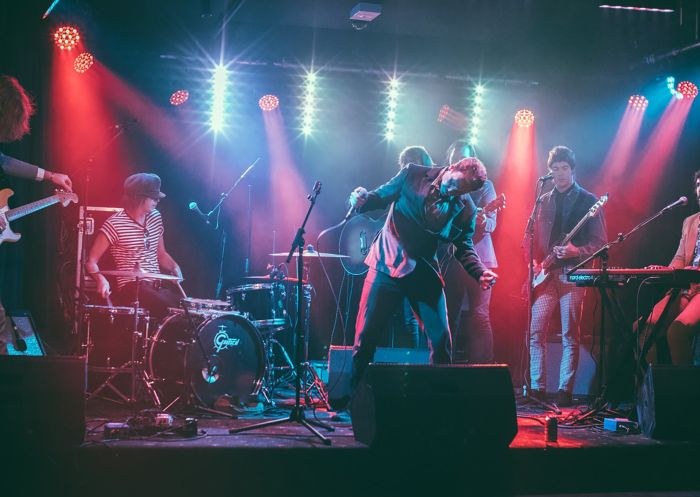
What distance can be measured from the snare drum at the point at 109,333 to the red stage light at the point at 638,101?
6.81 metres

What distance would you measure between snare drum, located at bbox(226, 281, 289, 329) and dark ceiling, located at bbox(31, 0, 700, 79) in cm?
316

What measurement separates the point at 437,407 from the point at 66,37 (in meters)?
5.81

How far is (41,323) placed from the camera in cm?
707

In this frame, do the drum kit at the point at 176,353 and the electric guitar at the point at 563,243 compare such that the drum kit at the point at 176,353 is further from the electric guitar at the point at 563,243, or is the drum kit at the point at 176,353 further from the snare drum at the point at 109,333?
the electric guitar at the point at 563,243

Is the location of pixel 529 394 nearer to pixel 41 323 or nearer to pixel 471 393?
pixel 471 393

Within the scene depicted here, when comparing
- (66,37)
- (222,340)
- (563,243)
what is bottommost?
(222,340)

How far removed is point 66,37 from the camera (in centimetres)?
727

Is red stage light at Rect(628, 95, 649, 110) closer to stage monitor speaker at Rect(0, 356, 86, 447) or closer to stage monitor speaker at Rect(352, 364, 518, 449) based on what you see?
stage monitor speaker at Rect(352, 364, 518, 449)

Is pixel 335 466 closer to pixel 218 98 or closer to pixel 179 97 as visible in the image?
pixel 179 97

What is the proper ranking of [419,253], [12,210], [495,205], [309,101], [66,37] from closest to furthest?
[419,253]
[12,210]
[495,205]
[66,37]
[309,101]

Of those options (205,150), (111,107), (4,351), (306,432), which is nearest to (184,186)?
(205,150)

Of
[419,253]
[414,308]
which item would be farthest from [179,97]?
[414,308]

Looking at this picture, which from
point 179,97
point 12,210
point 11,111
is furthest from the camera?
point 179,97

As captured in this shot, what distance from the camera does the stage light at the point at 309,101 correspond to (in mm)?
8633
